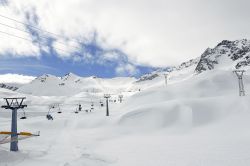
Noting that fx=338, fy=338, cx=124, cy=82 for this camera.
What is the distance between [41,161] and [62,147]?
9568 millimetres

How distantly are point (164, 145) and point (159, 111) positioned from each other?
21.4 m

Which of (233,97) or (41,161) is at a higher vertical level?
(233,97)

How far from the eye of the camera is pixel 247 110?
161ft

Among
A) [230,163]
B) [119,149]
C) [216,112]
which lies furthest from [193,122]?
[230,163]

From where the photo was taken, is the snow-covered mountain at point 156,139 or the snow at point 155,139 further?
the snow-covered mountain at point 156,139

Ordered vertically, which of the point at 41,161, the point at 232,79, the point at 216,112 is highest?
the point at 232,79

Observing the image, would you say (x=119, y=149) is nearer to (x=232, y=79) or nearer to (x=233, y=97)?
(x=233, y=97)

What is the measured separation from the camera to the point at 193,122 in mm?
48938

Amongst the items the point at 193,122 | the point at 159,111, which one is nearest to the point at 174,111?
the point at 159,111

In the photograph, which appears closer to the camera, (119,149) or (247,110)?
(119,149)

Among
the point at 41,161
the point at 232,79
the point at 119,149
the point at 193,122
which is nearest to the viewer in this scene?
the point at 41,161

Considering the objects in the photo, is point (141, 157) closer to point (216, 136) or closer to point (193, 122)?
point (216, 136)

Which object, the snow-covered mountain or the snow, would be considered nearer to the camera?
the snow

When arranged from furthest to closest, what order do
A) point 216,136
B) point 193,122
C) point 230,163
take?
point 193,122, point 216,136, point 230,163
